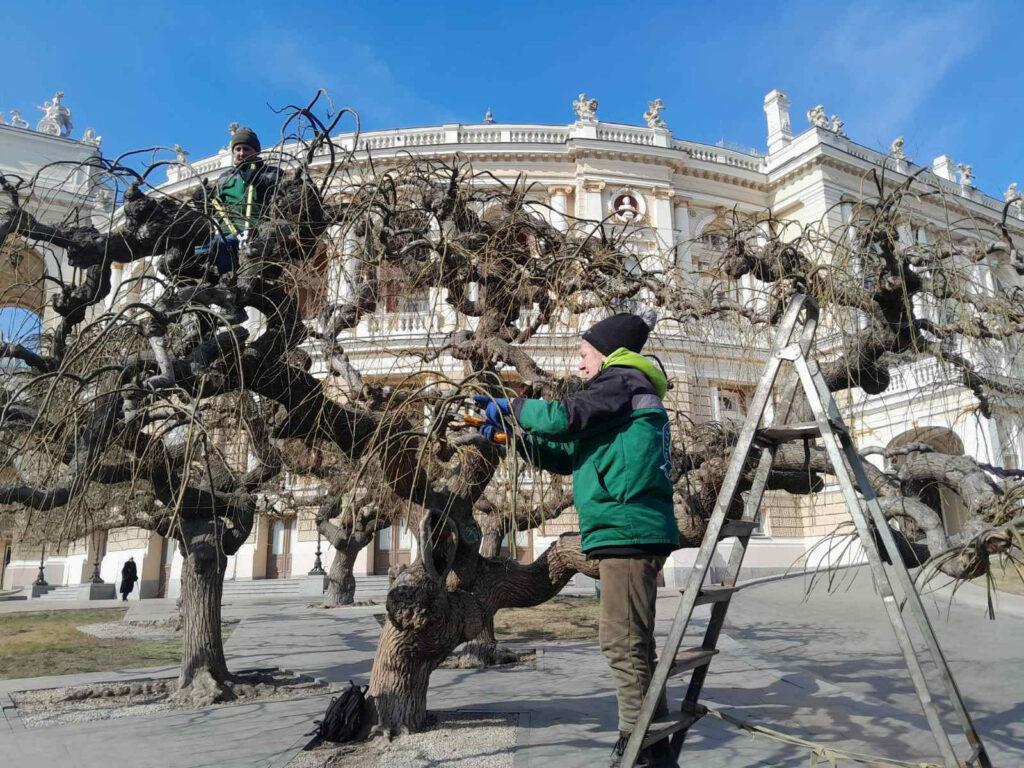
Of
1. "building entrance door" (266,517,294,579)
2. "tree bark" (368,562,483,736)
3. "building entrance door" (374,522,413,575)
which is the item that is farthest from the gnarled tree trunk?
"building entrance door" (266,517,294,579)

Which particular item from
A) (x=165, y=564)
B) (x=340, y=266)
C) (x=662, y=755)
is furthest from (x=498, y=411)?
(x=165, y=564)

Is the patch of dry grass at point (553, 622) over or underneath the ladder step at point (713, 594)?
underneath

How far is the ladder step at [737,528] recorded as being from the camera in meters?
3.75

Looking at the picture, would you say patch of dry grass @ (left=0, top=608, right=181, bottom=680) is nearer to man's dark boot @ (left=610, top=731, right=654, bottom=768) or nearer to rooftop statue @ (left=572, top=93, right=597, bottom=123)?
man's dark boot @ (left=610, top=731, right=654, bottom=768)

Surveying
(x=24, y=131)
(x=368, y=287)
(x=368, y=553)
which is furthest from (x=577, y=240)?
(x=24, y=131)

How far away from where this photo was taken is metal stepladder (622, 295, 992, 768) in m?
3.32

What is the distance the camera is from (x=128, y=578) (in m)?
25.4

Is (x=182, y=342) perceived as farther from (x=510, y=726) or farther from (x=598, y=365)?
(x=510, y=726)

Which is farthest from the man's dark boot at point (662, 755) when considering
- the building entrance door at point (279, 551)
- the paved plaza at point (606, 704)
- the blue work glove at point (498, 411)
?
the building entrance door at point (279, 551)

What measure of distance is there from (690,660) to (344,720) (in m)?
2.91

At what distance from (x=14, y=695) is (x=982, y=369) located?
10528 millimetres

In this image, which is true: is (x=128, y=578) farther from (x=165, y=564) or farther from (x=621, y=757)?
(x=621, y=757)

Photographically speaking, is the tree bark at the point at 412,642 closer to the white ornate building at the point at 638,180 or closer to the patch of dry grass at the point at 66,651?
the patch of dry grass at the point at 66,651

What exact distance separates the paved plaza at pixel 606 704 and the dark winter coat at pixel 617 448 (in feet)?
4.27
